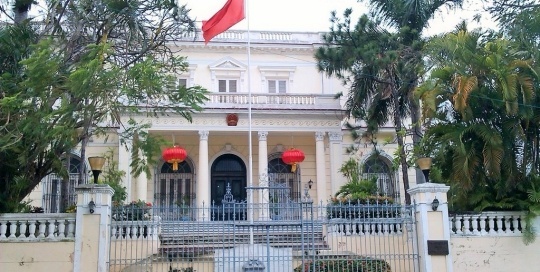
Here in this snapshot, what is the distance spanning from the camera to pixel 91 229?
36.1 ft

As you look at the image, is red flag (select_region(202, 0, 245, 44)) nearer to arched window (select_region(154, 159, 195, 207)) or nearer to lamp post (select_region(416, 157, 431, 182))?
lamp post (select_region(416, 157, 431, 182))

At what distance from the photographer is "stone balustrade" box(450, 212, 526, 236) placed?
11922 millimetres

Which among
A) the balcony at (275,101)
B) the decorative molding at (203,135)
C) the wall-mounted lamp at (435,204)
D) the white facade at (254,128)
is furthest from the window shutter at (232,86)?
the wall-mounted lamp at (435,204)

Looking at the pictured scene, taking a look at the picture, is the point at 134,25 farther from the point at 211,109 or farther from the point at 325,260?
the point at 211,109

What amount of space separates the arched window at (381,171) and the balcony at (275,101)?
9.69 feet

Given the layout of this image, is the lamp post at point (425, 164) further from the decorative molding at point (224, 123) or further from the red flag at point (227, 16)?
the decorative molding at point (224, 123)

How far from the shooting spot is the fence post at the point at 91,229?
35.8ft

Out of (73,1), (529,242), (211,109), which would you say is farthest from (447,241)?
(211,109)

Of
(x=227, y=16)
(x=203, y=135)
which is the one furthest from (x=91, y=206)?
(x=203, y=135)

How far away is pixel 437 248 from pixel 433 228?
1.25 ft

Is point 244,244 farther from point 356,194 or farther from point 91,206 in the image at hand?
point 356,194

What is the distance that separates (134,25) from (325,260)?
5865 mm

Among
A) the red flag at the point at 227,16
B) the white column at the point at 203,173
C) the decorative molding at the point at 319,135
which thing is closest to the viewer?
the red flag at the point at 227,16

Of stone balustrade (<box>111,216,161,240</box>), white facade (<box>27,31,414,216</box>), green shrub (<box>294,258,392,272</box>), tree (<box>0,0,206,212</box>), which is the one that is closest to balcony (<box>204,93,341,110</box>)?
white facade (<box>27,31,414,216</box>)
